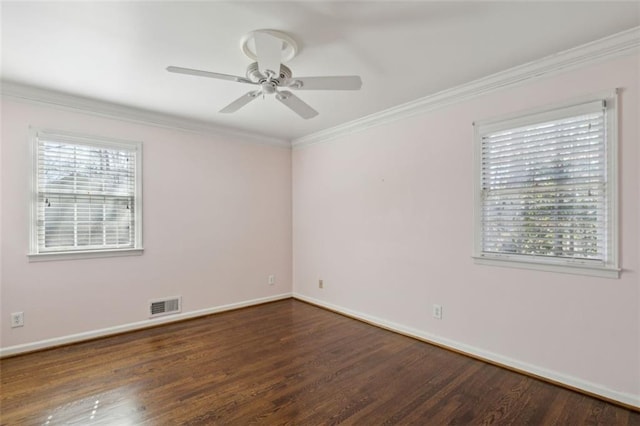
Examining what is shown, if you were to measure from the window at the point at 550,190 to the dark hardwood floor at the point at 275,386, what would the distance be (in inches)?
38.5

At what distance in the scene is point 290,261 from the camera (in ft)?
16.4

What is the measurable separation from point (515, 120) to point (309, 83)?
5.86 ft

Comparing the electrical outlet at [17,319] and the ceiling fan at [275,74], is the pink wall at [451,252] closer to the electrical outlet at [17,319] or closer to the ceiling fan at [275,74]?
the ceiling fan at [275,74]

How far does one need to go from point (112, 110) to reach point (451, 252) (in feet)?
12.6

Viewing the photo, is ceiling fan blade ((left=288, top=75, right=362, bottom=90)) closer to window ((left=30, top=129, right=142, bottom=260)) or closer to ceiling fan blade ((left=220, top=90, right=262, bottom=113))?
ceiling fan blade ((left=220, top=90, right=262, bottom=113))

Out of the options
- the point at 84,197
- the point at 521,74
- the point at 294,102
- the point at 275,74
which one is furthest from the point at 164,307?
the point at 521,74

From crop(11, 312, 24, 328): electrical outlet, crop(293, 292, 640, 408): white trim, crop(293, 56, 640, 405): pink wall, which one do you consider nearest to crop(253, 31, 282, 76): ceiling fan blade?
crop(293, 56, 640, 405): pink wall

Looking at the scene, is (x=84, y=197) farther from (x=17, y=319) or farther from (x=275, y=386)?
(x=275, y=386)

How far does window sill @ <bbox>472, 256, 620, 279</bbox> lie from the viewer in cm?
222

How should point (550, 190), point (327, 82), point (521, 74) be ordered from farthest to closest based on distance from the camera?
point (521, 74) → point (550, 190) → point (327, 82)

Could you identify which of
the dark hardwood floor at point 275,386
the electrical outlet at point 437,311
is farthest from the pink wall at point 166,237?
the electrical outlet at point 437,311

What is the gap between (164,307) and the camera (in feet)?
12.4

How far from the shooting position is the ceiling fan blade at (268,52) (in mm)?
1751

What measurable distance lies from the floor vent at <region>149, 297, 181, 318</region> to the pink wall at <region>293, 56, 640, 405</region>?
1.77m
